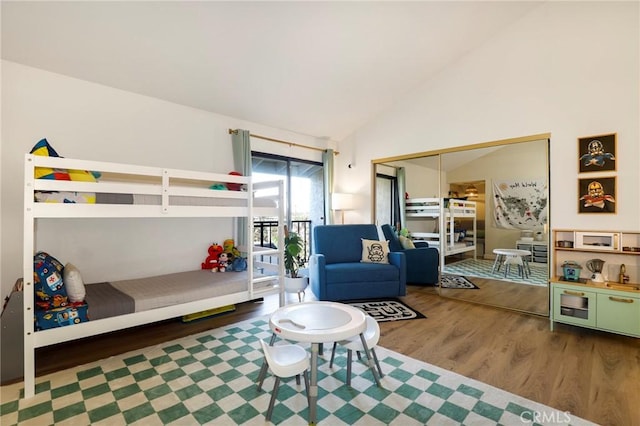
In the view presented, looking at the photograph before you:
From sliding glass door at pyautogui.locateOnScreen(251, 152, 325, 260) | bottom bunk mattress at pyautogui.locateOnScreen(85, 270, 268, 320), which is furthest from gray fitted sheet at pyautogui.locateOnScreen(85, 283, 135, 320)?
sliding glass door at pyautogui.locateOnScreen(251, 152, 325, 260)

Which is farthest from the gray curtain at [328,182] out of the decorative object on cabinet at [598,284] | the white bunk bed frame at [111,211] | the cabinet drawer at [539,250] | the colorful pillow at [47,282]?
the colorful pillow at [47,282]

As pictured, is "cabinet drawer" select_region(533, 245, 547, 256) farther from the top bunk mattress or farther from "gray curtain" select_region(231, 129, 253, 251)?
"gray curtain" select_region(231, 129, 253, 251)

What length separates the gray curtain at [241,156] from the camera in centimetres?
420

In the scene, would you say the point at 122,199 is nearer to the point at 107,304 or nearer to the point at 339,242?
the point at 107,304

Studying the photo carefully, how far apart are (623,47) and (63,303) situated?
5.57m

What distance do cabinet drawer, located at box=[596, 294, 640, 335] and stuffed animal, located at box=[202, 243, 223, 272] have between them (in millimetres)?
4149

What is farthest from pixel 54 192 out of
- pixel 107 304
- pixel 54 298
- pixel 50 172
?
pixel 107 304

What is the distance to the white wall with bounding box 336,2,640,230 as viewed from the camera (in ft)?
9.86

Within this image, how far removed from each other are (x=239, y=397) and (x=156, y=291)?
1328 mm

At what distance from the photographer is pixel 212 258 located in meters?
3.95

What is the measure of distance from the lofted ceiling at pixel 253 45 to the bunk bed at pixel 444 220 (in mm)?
1862

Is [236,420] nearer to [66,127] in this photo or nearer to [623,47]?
[66,127]

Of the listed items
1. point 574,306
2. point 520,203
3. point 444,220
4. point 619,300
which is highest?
point 520,203

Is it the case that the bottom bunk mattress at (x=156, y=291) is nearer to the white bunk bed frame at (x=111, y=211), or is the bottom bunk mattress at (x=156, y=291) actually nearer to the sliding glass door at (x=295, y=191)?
the white bunk bed frame at (x=111, y=211)
